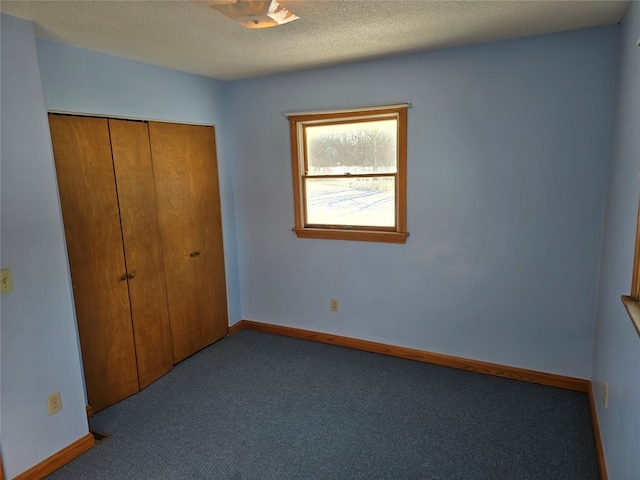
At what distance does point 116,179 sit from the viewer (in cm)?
280

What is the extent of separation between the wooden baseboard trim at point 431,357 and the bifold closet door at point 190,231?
1.45ft

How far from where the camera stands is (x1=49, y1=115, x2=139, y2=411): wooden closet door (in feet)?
8.28

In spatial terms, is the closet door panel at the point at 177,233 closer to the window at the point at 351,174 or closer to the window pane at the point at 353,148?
the window at the point at 351,174

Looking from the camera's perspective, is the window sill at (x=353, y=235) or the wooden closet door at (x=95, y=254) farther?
the window sill at (x=353, y=235)

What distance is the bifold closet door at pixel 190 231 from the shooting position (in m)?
3.22

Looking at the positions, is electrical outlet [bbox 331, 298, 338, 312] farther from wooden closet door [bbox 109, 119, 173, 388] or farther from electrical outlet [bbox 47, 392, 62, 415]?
electrical outlet [bbox 47, 392, 62, 415]

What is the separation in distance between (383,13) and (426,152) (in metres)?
1.16

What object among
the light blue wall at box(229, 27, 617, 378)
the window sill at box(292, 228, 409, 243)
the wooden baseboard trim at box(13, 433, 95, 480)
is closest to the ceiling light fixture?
the light blue wall at box(229, 27, 617, 378)

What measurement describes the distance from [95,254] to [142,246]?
1.23ft

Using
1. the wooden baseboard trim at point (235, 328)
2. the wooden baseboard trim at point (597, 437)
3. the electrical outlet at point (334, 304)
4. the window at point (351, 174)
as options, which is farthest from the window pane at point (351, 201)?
the wooden baseboard trim at point (597, 437)

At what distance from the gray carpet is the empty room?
0.7 inches

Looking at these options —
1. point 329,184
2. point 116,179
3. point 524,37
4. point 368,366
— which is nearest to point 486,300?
point 368,366

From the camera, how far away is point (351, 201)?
137 inches

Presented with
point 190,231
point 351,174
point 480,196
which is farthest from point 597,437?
point 190,231
